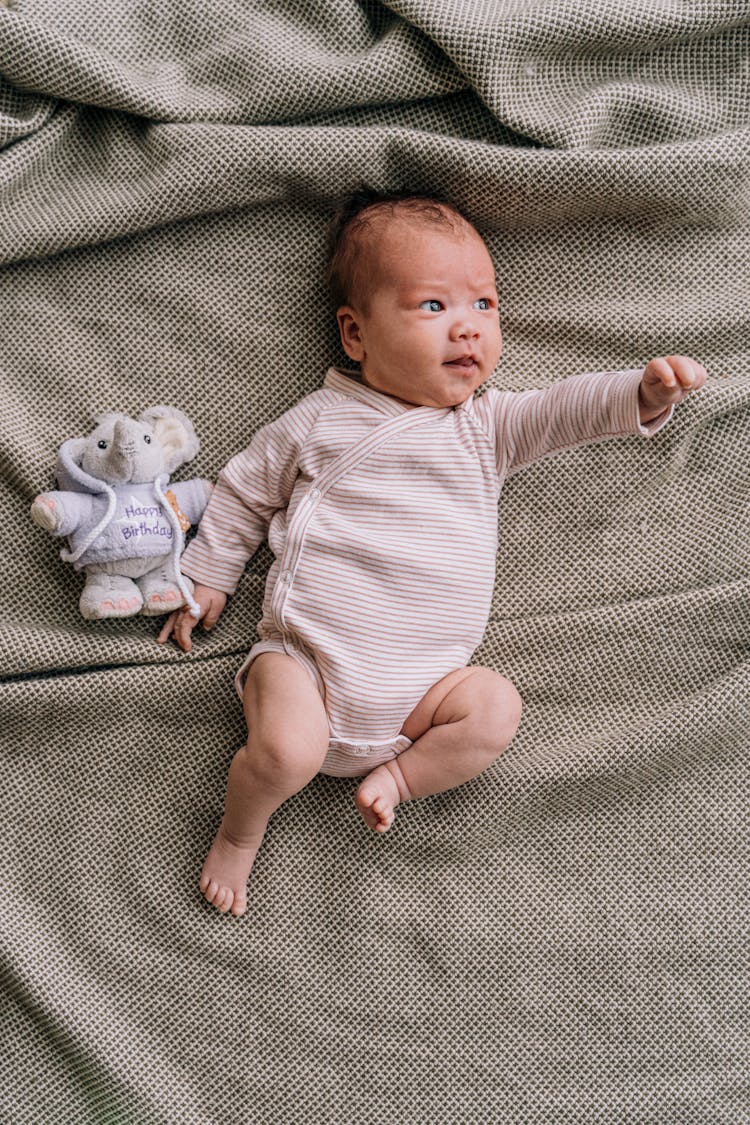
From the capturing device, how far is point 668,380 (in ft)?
4.15

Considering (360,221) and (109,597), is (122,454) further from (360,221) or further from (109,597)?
(360,221)

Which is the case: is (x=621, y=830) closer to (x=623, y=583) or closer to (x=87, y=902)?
(x=623, y=583)

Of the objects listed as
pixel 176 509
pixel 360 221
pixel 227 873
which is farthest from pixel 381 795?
pixel 360 221

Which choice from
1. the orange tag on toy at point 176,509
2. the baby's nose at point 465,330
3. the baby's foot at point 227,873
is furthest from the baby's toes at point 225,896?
the baby's nose at point 465,330

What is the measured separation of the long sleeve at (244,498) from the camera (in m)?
1.51

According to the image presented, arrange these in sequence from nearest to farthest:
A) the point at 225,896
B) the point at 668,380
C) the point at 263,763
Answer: the point at 668,380, the point at 263,763, the point at 225,896

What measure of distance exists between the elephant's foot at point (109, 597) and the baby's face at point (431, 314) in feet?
1.53

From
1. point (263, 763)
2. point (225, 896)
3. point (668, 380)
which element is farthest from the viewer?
point (225, 896)

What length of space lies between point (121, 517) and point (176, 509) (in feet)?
0.28

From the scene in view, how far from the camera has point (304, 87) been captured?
1486 millimetres

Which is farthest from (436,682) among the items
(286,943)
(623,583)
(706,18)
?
(706,18)

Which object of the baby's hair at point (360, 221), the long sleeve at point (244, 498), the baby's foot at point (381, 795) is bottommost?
the baby's foot at point (381, 795)

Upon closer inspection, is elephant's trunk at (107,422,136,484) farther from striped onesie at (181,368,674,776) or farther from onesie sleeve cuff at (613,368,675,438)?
onesie sleeve cuff at (613,368,675,438)

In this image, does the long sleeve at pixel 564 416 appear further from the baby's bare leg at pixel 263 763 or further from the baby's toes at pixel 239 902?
the baby's toes at pixel 239 902
